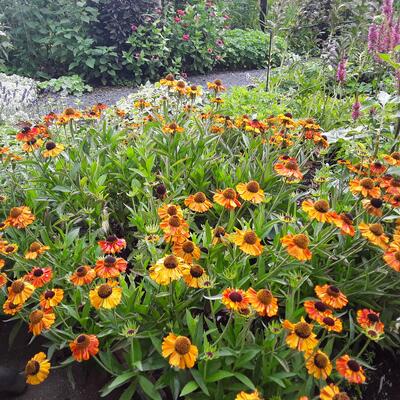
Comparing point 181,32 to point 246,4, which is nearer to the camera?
point 181,32

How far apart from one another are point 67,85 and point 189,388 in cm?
443

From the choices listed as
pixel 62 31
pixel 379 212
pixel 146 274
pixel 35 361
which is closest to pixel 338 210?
pixel 379 212

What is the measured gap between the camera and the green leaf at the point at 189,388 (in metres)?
1.15

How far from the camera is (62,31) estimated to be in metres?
5.15

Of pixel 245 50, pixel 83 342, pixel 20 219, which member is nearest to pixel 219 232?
pixel 83 342

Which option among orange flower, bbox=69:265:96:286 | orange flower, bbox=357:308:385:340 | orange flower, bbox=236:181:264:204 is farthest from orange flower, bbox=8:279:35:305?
orange flower, bbox=357:308:385:340

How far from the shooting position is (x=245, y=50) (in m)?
6.54

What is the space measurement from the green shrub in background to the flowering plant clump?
4528mm

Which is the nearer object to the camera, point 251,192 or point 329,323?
point 329,323

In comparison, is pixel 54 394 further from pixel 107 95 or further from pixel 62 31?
pixel 62 31

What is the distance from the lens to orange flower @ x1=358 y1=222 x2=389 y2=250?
127 centimetres

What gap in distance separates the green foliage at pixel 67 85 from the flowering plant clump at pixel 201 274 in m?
2.89

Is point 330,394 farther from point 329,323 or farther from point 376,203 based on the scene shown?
point 376,203

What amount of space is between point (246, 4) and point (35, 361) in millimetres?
8453
